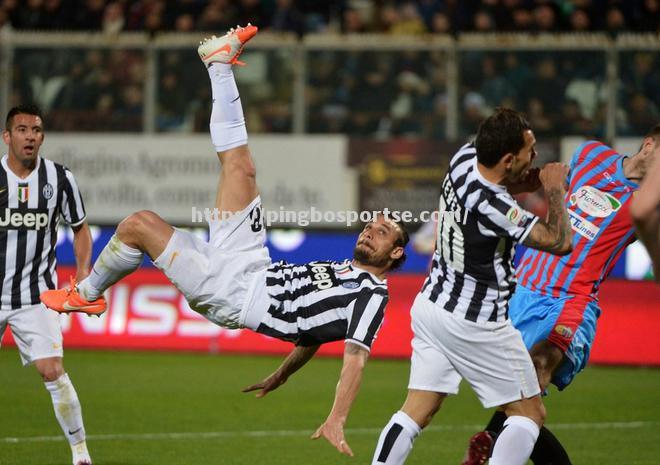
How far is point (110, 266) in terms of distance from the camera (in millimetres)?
6301

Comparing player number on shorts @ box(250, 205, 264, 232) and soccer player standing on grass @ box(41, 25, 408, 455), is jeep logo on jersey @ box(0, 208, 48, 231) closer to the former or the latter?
soccer player standing on grass @ box(41, 25, 408, 455)

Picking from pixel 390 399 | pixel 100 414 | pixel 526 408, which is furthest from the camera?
pixel 390 399

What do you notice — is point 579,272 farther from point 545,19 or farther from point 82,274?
point 545,19

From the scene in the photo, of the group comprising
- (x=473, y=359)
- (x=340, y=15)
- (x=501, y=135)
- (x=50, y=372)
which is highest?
(x=340, y=15)

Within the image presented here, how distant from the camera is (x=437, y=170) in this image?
15.8 m

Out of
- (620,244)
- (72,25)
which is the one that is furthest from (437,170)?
(620,244)

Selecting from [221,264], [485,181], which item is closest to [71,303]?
[221,264]

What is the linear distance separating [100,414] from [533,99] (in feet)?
26.6

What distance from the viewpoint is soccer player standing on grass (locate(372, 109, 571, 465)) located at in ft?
18.3

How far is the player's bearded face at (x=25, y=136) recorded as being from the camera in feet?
24.8

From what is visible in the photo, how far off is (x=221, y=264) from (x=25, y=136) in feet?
6.89

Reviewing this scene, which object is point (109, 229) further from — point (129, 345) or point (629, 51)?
point (629, 51)

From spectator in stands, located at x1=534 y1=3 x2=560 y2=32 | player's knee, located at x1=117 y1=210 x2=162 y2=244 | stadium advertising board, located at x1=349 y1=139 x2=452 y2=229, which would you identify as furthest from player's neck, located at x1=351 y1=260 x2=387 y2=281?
spectator in stands, located at x1=534 y1=3 x2=560 y2=32

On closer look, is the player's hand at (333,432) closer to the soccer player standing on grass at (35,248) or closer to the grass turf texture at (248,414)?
the grass turf texture at (248,414)
